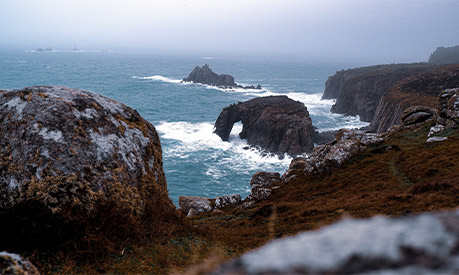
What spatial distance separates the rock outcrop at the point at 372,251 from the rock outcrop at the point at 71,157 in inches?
259

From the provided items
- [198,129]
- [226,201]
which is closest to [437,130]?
[226,201]

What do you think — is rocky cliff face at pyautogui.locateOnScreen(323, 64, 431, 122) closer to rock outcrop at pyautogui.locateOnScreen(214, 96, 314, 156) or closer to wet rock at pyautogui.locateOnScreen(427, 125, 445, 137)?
rock outcrop at pyautogui.locateOnScreen(214, 96, 314, 156)

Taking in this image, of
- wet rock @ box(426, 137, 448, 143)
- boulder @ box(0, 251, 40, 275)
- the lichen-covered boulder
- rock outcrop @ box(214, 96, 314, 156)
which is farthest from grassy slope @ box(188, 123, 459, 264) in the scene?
rock outcrop @ box(214, 96, 314, 156)

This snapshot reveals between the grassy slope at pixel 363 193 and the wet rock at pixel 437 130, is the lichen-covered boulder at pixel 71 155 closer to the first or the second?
the grassy slope at pixel 363 193

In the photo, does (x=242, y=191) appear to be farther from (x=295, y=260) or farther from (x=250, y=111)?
(x=295, y=260)

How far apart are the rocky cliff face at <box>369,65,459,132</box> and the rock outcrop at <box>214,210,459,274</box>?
76.0m

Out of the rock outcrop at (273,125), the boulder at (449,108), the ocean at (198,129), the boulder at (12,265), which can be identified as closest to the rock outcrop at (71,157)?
the boulder at (12,265)

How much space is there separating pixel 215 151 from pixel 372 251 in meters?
78.3

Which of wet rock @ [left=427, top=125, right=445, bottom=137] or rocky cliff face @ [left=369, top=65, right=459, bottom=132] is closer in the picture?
wet rock @ [left=427, top=125, right=445, bottom=137]

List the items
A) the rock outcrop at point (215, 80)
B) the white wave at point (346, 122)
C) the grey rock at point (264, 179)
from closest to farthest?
the grey rock at point (264, 179) < the white wave at point (346, 122) < the rock outcrop at point (215, 80)

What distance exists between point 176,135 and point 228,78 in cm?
10621

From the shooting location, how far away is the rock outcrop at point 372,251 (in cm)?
122

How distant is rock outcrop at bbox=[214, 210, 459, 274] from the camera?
122 cm

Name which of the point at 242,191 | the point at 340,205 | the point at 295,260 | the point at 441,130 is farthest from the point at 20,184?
the point at 242,191
